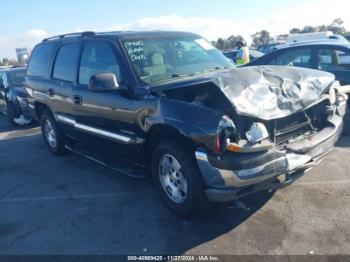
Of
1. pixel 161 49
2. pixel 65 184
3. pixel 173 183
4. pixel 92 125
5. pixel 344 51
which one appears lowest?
pixel 65 184

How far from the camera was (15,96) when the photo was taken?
1041cm

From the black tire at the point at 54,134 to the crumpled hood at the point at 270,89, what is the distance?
3.70 m

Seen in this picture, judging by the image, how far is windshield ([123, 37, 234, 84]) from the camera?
173 inches

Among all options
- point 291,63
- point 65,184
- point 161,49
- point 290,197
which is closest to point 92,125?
point 65,184

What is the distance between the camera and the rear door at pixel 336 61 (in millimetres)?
6686

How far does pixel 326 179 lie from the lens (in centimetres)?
467

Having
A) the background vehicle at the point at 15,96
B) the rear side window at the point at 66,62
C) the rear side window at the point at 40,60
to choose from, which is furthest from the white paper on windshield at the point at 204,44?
the background vehicle at the point at 15,96

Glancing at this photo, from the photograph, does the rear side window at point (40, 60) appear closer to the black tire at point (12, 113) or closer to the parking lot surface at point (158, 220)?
the parking lot surface at point (158, 220)

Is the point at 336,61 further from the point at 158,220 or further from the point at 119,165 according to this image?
the point at 158,220

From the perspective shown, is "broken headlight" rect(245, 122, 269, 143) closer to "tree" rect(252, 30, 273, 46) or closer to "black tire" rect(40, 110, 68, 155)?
"black tire" rect(40, 110, 68, 155)

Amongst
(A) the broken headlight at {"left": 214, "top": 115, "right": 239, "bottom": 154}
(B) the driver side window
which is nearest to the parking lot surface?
(A) the broken headlight at {"left": 214, "top": 115, "right": 239, "bottom": 154}

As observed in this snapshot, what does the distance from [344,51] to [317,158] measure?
384cm

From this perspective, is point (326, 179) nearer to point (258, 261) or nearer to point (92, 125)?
point (258, 261)

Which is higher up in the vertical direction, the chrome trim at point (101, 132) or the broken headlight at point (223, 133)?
the broken headlight at point (223, 133)
